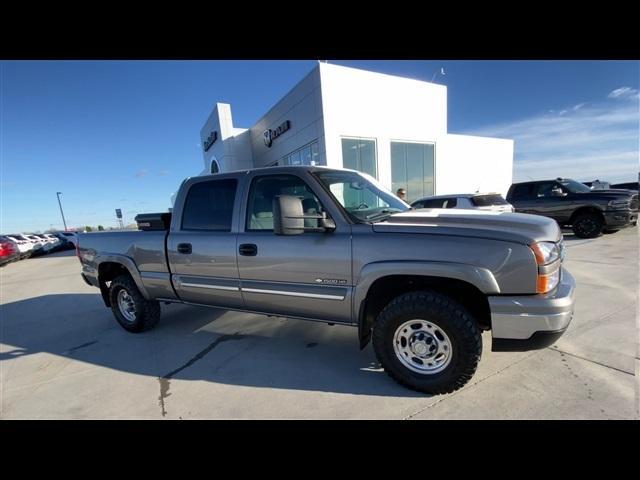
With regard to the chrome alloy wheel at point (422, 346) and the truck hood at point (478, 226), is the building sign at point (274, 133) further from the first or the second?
the chrome alloy wheel at point (422, 346)

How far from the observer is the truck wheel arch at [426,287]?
215cm

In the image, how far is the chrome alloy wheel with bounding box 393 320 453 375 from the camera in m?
2.38

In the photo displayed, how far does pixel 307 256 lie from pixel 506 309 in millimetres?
1630

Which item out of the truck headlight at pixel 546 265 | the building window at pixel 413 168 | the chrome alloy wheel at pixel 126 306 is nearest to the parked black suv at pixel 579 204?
the building window at pixel 413 168

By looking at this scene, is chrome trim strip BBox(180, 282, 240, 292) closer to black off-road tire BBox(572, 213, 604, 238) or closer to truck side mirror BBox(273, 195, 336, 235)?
truck side mirror BBox(273, 195, 336, 235)

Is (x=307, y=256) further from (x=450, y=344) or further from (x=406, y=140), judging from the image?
(x=406, y=140)

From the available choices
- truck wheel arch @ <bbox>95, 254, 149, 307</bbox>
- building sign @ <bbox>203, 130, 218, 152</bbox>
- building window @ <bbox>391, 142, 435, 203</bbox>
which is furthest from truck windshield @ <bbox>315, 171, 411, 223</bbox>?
building sign @ <bbox>203, 130, 218, 152</bbox>

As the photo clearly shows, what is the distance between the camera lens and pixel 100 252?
4238 millimetres

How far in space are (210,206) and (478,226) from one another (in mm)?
2831

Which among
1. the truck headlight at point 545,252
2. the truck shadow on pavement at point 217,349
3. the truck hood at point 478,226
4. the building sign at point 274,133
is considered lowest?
the truck shadow on pavement at point 217,349

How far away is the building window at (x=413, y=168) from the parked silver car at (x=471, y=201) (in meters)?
6.04

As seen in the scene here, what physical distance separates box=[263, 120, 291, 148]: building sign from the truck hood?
45.9 feet

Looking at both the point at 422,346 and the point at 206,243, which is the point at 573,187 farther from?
the point at 206,243
